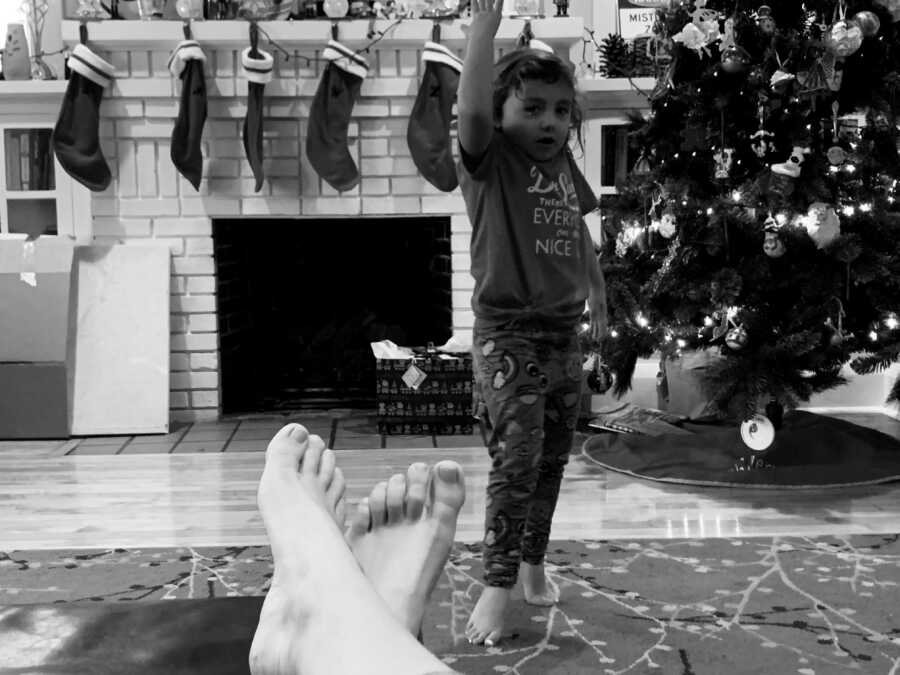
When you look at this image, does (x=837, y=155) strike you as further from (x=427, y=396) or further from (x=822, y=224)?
(x=427, y=396)

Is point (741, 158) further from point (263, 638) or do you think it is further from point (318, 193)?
point (263, 638)

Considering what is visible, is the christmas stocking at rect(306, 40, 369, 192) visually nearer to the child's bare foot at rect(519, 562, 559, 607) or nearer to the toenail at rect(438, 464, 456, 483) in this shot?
the child's bare foot at rect(519, 562, 559, 607)

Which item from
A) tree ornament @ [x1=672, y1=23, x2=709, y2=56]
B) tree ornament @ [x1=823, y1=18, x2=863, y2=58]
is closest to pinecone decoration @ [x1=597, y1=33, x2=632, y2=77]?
tree ornament @ [x1=672, y1=23, x2=709, y2=56]

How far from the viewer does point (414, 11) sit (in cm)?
377

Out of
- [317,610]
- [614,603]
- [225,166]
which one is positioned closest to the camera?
[317,610]

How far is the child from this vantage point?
1.78 meters

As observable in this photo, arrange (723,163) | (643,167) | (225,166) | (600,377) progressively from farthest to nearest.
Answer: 1. (225,166)
2. (643,167)
3. (600,377)
4. (723,163)

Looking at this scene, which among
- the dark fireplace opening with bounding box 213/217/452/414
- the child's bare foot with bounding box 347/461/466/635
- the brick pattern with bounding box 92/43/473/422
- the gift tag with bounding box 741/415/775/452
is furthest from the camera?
the dark fireplace opening with bounding box 213/217/452/414

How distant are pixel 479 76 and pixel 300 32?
7.28ft

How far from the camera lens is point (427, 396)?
3.58 meters

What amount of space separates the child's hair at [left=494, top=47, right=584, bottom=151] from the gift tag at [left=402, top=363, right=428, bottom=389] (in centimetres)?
179

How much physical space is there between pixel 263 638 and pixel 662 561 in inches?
54.8

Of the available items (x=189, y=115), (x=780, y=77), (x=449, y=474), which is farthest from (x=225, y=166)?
(x=449, y=474)

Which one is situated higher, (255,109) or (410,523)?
(255,109)
